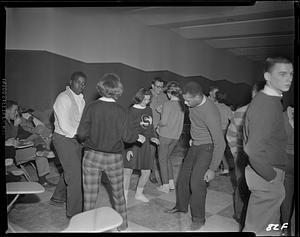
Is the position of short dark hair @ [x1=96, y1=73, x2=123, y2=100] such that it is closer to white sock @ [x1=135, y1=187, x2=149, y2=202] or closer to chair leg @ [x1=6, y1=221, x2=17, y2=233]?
white sock @ [x1=135, y1=187, x2=149, y2=202]

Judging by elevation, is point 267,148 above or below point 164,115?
below

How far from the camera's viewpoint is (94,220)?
1616 millimetres

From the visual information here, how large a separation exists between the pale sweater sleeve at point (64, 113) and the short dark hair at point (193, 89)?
568 mm

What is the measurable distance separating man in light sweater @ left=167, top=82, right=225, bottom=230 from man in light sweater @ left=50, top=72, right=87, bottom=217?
0.47 metres

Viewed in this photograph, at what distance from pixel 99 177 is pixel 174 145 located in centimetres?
40

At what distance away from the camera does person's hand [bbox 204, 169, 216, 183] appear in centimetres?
165

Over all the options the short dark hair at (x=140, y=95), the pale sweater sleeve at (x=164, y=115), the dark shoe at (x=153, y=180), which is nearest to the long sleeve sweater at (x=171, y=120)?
the pale sweater sleeve at (x=164, y=115)

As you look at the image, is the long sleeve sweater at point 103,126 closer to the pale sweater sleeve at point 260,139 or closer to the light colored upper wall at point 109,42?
the light colored upper wall at point 109,42

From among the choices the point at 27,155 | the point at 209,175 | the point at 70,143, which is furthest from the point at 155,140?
the point at 27,155

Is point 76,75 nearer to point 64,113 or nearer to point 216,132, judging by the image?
Answer: point 64,113

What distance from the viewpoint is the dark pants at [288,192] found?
163 cm


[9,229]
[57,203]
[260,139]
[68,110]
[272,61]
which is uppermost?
[272,61]

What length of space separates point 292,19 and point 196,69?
502 mm

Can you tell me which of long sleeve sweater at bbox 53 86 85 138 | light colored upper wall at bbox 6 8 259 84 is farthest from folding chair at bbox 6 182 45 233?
light colored upper wall at bbox 6 8 259 84
